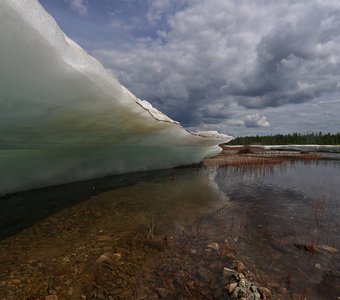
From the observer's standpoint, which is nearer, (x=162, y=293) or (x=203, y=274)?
(x=162, y=293)

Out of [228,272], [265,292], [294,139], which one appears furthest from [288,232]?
[294,139]

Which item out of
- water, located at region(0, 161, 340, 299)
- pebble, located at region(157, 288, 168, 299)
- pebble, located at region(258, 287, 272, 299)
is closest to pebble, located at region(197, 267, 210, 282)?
water, located at region(0, 161, 340, 299)

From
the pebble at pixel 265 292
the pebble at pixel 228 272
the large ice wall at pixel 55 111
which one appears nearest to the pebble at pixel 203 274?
the pebble at pixel 228 272

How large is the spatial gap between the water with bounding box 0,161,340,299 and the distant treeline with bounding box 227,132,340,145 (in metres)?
65.5

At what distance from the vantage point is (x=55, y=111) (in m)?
5.88

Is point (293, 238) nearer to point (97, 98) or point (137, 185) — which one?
point (97, 98)

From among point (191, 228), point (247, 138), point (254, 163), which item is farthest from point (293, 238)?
point (247, 138)

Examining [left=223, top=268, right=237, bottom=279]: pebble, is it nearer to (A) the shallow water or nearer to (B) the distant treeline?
(A) the shallow water

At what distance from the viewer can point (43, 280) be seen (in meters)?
3.67

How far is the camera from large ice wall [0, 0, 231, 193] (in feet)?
12.6

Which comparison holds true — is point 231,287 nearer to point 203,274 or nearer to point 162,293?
point 203,274

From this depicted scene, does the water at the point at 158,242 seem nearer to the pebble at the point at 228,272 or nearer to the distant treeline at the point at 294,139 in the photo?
the pebble at the point at 228,272

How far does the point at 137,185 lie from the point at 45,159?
12.3ft

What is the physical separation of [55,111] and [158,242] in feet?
12.3
